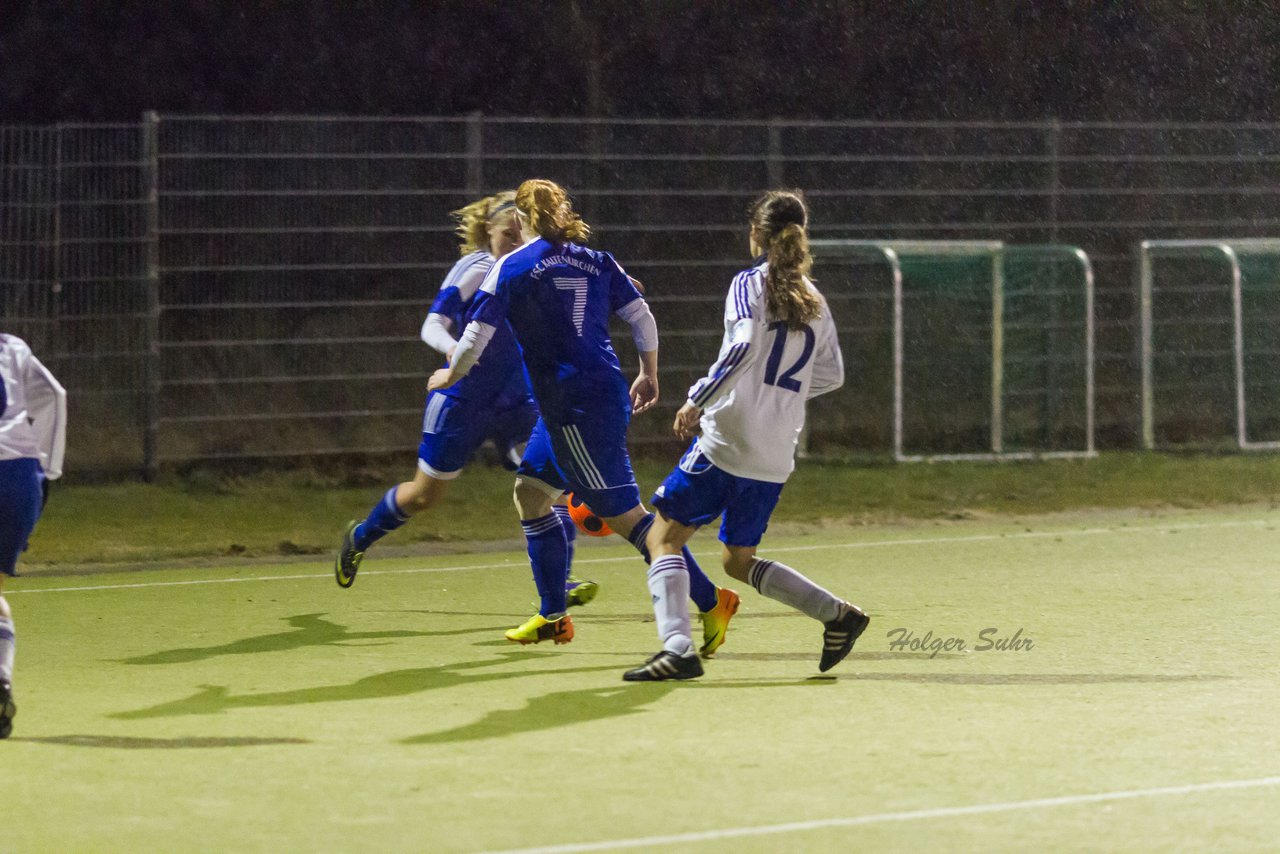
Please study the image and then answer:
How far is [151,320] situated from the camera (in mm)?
15141

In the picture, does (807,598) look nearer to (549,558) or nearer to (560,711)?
(560,711)

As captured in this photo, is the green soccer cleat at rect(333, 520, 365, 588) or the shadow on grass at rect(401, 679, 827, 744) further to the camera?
the green soccer cleat at rect(333, 520, 365, 588)

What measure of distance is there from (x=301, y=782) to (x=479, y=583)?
4.66 m

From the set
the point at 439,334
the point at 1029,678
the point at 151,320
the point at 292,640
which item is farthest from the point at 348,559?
the point at 151,320

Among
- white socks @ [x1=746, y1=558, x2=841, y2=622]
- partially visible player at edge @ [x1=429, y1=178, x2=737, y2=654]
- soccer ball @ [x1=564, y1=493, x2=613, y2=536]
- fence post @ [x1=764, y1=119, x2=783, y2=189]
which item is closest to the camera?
white socks @ [x1=746, y1=558, x2=841, y2=622]

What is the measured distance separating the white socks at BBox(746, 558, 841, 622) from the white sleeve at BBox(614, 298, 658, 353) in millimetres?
1127

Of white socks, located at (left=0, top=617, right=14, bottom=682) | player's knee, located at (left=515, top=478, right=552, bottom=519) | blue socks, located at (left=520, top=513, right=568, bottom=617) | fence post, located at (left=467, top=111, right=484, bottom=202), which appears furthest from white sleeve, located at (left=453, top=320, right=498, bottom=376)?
fence post, located at (left=467, top=111, right=484, bottom=202)

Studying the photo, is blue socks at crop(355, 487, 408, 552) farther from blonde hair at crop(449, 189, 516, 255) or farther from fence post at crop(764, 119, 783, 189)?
fence post at crop(764, 119, 783, 189)

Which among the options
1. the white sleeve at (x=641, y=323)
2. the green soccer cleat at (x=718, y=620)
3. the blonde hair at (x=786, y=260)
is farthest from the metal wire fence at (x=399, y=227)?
the blonde hair at (x=786, y=260)

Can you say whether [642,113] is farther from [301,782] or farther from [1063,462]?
[301,782]

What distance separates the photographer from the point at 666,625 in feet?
24.4

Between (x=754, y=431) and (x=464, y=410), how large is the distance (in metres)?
2.03

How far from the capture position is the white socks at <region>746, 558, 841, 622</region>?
748 cm

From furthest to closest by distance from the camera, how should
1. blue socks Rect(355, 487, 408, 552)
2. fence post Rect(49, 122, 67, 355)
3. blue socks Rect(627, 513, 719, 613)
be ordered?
fence post Rect(49, 122, 67, 355), blue socks Rect(355, 487, 408, 552), blue socks Rect(627, 513, 719, 613)
